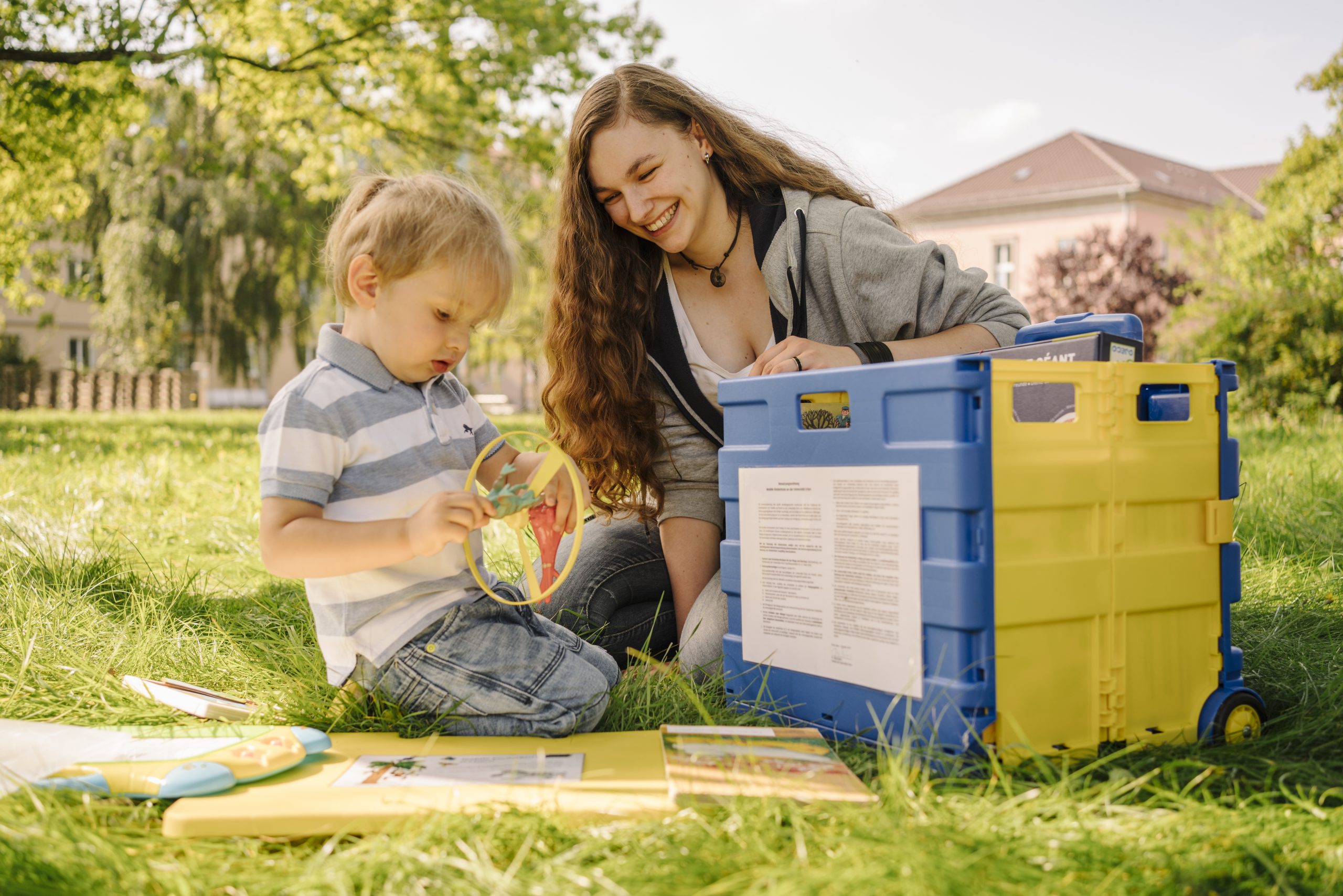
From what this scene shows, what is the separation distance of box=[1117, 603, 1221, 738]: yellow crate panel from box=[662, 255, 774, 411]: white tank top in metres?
1.16

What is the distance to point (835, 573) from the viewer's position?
178 cm

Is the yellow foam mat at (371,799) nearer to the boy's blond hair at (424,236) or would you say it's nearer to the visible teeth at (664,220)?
the boy's blond hair at (424,236)

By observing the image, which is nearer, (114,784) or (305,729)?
(114,784)

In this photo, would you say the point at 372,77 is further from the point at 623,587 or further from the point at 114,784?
the point at 114,784

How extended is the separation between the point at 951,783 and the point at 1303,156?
21.1 m

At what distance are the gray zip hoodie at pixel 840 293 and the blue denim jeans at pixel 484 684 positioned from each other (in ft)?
2.69

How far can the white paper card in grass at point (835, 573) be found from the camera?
165 centimetres

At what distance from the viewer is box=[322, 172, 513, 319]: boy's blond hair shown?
1.78m

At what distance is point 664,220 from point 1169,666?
5.07 feet

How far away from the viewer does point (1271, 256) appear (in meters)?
15.7

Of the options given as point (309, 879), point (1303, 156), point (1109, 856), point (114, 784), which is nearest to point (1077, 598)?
point (1109, 856)

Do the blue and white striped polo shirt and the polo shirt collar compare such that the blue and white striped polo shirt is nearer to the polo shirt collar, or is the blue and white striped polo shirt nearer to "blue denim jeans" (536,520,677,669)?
the polo shirt collar

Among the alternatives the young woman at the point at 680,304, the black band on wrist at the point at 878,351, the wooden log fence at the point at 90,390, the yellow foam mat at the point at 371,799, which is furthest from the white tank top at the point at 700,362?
the wooden log fence at the point at 90,390

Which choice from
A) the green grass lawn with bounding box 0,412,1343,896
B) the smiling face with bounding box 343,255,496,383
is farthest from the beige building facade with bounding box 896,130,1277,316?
the smiling face with bounding box 343,255,496,383
